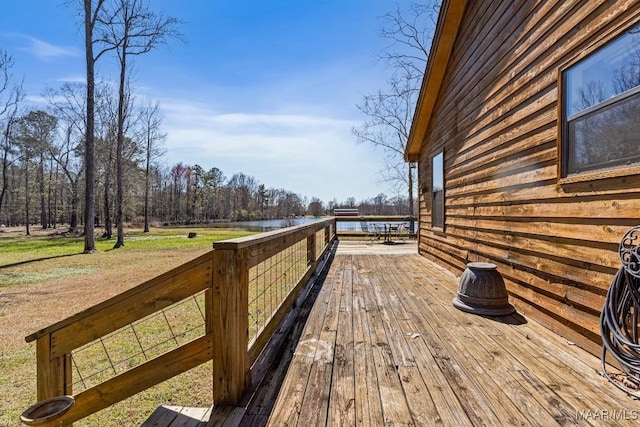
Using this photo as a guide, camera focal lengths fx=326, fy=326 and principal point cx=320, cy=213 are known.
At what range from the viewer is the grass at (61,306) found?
261cm

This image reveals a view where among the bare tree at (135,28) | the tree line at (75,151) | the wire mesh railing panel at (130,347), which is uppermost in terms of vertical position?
the bare tree at (135,28)

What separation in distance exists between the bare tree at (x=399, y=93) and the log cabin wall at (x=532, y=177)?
8.22 metres

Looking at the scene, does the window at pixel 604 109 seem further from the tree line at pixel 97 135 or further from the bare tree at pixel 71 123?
the bare tree at pixel 71 123

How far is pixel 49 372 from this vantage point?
1.88 metres

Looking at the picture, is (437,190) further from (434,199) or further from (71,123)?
(71,123)

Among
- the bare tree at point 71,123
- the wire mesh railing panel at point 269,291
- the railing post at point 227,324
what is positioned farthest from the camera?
the bare tree at point 71,123

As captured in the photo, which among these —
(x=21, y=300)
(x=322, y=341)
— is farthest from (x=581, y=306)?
(x=21, y=300)

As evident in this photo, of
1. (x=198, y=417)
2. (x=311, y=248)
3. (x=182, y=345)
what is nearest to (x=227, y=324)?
(x=182, y=345)

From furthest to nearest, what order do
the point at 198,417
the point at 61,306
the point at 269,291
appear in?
the point at 269,291 < the point at 61,306 < the point at 198,417

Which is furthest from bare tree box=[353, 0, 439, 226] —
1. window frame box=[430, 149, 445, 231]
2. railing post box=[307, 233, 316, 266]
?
railing post box=[307, 233, 316, 266]

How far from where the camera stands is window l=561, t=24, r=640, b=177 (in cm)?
199

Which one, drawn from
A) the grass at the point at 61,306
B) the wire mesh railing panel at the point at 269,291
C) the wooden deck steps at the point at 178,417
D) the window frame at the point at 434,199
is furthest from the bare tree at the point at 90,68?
the wooden deck steps at the point at 178,417

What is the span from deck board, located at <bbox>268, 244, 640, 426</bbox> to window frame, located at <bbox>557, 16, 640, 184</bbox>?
4.02ft

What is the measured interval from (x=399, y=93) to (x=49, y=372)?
14.7m
